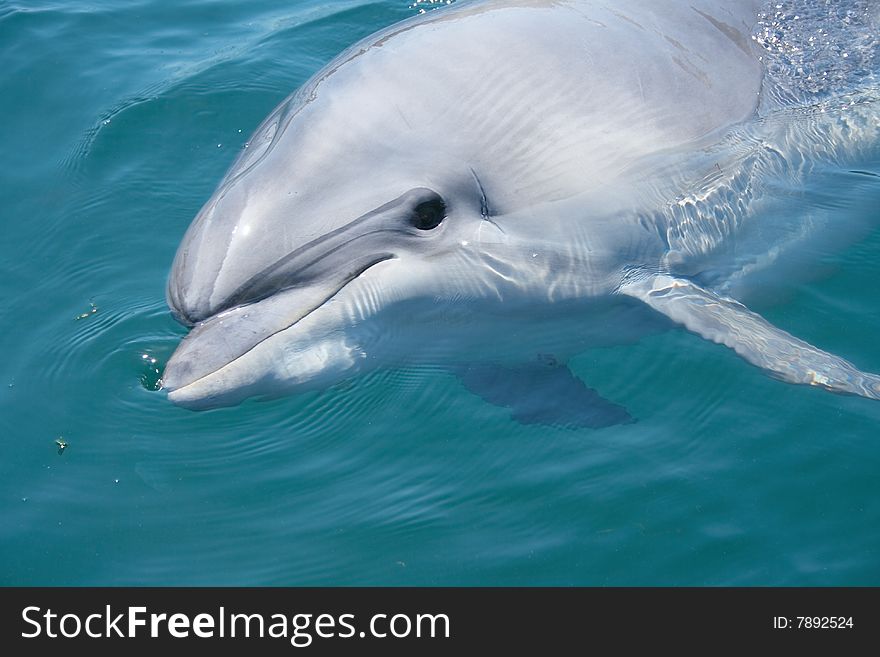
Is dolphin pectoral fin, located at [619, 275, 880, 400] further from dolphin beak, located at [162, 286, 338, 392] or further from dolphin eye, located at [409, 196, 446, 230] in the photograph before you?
dolphin beak, located at [162, 286, 338, 392]

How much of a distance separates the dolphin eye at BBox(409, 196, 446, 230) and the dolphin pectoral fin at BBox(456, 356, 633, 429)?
1.13 meters

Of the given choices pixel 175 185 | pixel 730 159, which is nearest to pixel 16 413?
pixel 175 185

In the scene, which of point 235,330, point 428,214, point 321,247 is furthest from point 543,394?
point 235,330

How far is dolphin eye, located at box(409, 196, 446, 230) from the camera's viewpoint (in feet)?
19.2

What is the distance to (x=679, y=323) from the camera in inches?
250

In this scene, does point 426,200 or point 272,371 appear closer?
point 272,371

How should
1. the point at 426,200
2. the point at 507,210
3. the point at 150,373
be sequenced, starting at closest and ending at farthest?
the point at 426,200, the point at 507,210, the point at 150,373

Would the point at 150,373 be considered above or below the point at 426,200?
below

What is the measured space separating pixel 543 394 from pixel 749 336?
A: 1.34 m

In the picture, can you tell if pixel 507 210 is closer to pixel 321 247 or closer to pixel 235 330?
pixel 321 247

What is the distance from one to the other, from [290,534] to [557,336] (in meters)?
2.16

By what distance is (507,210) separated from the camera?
20.1 feet

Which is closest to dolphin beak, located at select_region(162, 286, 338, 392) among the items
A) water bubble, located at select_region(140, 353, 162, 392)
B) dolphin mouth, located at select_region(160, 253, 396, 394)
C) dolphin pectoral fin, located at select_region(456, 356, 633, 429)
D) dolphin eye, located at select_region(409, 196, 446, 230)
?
dolphin mouth, located at select_region(160, 253, 396, 394)
